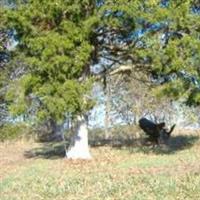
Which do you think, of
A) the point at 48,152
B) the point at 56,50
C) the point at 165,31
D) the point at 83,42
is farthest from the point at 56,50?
the point at 48,152

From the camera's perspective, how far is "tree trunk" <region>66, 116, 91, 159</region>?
2091cm

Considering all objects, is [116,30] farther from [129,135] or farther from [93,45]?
[129,135]

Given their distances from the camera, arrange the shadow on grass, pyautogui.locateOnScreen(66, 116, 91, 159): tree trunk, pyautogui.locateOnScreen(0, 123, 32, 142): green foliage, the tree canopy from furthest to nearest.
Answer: pyautogui.locateOnScreen(0, 123, 32, 142): green foliage, the shadow on grass, pyautogui.locateOnScreen(66, 116, 91, 159): tree trunk, the tree canopy

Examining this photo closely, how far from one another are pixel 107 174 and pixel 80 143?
5.01 meters

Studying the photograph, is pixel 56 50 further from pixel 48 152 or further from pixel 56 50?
pixel 48 152

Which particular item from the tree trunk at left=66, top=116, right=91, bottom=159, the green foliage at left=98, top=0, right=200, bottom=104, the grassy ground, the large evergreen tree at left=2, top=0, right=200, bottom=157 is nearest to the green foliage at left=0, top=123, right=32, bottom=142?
the grassy ground

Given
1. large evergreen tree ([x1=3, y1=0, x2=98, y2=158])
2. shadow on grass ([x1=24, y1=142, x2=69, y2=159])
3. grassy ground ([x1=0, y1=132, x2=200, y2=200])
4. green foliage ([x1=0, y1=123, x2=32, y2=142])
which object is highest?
large evergreen tree ([x1=3, y1=0, x2=98, y2=158])

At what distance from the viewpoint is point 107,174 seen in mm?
16031

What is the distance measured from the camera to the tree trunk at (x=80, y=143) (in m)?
20.9

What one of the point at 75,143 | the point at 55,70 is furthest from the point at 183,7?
the point at 75,143

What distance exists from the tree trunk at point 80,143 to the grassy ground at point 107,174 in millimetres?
340

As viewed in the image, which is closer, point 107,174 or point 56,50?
point 107,174

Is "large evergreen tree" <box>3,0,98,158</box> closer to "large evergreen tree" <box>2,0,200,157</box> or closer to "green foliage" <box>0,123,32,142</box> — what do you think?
"large evergreen tree" <box>2,0,200,157</box>

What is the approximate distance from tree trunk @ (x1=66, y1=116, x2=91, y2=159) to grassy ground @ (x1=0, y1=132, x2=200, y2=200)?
13.4 inches
